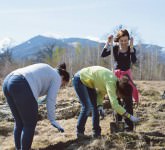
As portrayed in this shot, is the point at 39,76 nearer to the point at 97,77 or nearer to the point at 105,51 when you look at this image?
the point at 97,77

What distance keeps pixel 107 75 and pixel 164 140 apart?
3.47 feet

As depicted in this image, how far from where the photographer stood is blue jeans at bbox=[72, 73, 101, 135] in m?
5.21

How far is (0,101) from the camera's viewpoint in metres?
9.35

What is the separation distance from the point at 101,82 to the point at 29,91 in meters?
1.02

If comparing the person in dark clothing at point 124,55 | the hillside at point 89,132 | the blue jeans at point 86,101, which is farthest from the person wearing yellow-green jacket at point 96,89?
the person in dark clothing at point 124,55

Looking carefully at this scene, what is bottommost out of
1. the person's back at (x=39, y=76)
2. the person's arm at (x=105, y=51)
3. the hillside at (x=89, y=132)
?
the hillside at (x=89, y=132)

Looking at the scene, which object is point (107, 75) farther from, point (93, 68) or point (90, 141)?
point (90, 141)

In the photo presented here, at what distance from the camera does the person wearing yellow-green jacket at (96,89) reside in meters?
4.77

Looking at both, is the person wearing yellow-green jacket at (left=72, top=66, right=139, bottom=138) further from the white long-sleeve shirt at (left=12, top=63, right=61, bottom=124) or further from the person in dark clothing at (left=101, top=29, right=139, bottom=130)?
the white long-sleeve shirt at (left=12, top=63, right=61, bottom=124)

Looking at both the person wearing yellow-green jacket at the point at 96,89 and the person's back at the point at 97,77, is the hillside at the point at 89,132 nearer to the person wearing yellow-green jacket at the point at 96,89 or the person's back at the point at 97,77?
the person wearing yellow-green jacket at the point at 96,89

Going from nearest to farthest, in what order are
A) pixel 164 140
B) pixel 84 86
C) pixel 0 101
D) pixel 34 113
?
1. pixel 34 113
2. pixel 164 140
3. pixel 84 86
4. pixel 0 101

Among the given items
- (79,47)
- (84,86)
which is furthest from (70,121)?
(79,47)

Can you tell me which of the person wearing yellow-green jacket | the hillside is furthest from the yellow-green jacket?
the hillside

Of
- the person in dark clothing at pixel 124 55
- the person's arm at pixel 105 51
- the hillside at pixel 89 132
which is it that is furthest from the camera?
the person's arm at pixel 105 51
